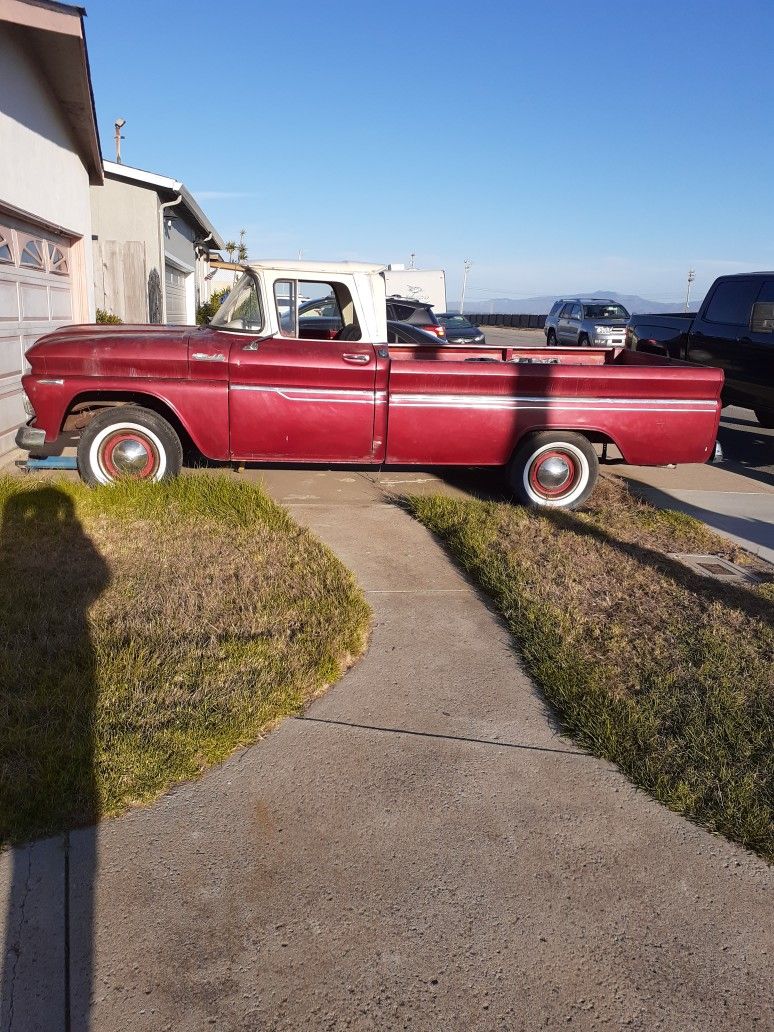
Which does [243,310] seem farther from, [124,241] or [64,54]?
[124,241]

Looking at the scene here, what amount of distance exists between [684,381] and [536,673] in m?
3.73

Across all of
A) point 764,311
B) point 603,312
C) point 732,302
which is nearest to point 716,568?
point 764,311

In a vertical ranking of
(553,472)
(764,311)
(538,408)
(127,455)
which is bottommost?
(553,472)

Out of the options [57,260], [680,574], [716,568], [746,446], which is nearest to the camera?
[680,574]

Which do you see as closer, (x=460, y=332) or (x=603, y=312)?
(x=460, y=332)

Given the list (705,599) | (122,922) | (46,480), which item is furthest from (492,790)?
(46,480)

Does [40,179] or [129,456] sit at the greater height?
[40,179]

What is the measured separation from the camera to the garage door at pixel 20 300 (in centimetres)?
820

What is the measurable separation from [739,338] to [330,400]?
252 inches

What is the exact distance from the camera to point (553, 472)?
7.08 metres

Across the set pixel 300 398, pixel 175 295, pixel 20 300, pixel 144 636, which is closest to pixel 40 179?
pixel 20 300

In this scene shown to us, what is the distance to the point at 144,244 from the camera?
17.6m

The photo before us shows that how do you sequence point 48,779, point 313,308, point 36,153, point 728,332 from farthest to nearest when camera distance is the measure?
point 728,332, point 36,153, point 313,308, point 48,779

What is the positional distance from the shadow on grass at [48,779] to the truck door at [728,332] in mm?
8499
